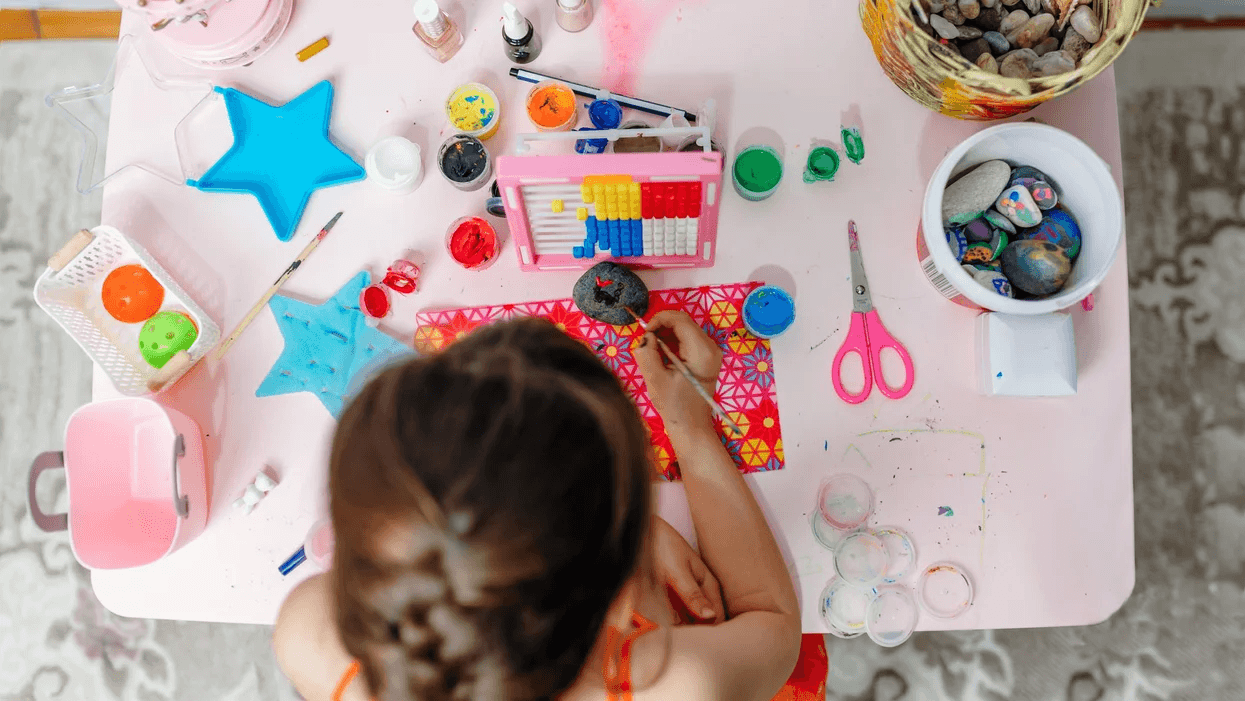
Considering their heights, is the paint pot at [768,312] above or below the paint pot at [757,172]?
below

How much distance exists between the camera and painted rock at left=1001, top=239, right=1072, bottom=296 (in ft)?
2.61

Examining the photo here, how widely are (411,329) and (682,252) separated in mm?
325

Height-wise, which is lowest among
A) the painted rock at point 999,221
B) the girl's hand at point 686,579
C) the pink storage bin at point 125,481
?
the girl's hand at point 686,579

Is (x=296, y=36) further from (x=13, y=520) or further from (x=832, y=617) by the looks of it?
(x=13, y=520)

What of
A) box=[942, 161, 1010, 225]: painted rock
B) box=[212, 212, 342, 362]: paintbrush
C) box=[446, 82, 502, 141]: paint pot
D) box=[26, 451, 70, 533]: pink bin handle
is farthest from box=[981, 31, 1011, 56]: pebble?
box=[26, 451, 70, 533]: pink bin handle

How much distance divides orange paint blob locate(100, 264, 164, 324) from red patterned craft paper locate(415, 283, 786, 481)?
344 mm

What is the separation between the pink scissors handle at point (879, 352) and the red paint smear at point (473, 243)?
42cm

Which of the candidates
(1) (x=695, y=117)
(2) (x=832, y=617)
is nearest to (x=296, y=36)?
(1) (x=695, y=117)

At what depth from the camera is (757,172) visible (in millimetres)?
882

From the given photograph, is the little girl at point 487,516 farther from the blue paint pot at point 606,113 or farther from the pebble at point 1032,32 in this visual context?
the pebble at point 1032,32

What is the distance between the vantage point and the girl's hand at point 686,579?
0.83 m

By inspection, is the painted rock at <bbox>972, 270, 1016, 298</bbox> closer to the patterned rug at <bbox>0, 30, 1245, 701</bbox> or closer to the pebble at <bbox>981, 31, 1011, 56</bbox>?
the pebble at <bbox>981, 31, 1011, 56</bbox>

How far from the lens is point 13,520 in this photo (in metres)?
1.47

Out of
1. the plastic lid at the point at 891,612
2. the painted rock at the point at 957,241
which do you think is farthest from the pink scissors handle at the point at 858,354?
the plastic lid at the point at 891,612
